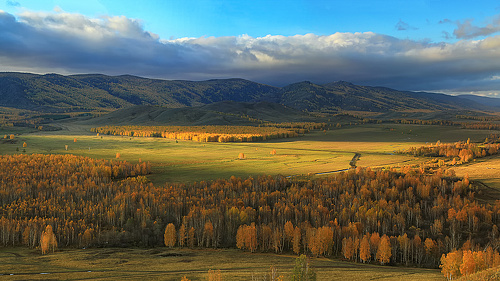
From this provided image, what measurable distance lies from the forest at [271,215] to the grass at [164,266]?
5.85 metres

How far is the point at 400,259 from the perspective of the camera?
81.4 metres

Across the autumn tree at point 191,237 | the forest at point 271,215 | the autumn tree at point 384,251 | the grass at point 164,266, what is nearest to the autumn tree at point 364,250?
the forest at point 271,215

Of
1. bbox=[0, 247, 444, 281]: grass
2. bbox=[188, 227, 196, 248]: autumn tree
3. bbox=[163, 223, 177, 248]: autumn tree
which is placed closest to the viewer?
bbox=[0, 247, 444, 281]: grass

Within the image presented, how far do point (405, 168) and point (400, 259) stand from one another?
66756 mm

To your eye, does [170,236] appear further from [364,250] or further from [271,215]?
[364,250]

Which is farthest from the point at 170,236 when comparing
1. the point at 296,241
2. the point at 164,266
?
the point at 296,241

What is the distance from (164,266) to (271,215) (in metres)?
44.3

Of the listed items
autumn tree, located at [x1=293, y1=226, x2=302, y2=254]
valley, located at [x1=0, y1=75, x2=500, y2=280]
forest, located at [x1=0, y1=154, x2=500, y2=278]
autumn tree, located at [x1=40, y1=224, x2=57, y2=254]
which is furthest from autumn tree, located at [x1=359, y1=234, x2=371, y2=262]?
autumn tree, located at [x1=40, y1=224, x2=57, y2=254]

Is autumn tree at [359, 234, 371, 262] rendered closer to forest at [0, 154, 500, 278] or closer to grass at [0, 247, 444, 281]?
forest at [0, 154, 500, 278]

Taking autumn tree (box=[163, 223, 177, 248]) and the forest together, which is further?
autumn tree (box=[163, 223, 177, 248])

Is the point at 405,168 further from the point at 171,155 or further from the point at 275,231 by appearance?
the point at 171,155

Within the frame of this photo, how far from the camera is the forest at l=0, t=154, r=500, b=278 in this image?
269 feet

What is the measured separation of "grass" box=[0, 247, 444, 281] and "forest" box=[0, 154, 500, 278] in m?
5.85

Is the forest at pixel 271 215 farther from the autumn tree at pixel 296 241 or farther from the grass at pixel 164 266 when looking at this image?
the grass at pixel 164 266
